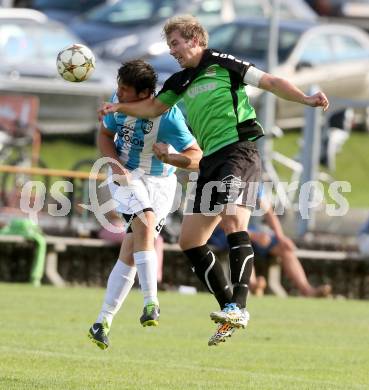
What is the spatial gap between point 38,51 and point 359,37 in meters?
6.56

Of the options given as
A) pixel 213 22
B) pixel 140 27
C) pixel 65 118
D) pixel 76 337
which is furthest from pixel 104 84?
pixel 76 337

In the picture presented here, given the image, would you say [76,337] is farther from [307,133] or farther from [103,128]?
[307,133]

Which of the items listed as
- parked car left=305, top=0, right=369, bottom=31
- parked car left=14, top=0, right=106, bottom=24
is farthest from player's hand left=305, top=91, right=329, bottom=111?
parked car left=305, top=0, right=369, bottom=31

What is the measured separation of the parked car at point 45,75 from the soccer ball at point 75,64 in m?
14.3

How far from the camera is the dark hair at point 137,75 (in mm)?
9492

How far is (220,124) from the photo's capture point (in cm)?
930

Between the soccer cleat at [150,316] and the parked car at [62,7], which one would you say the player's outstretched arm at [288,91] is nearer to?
the soccer cleat at [150,316]

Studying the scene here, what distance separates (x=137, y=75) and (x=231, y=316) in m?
1.73

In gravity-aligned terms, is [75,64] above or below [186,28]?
below

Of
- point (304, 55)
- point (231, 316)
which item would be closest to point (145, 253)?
point (231, 316)

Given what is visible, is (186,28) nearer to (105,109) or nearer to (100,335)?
(105,109)

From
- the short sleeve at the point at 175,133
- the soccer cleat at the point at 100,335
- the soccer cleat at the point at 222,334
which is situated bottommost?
the soccer cleat at the point at 100,335

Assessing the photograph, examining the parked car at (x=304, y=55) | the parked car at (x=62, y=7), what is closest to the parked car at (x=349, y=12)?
the parked car at (x=62, y=7)

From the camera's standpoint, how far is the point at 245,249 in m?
9.24
